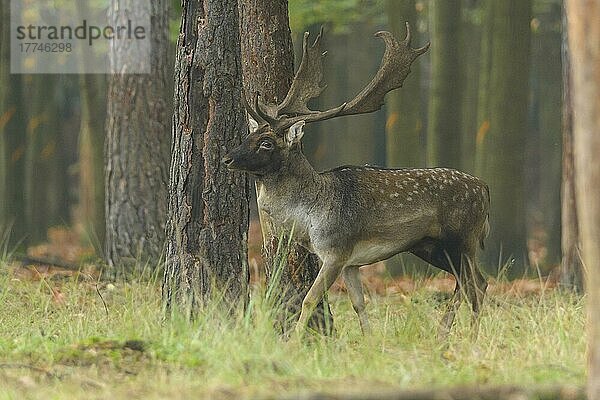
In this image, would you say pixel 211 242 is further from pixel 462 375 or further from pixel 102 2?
pixel 102 2

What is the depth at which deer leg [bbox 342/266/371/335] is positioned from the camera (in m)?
9.80

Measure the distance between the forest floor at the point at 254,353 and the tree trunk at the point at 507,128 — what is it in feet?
15.4

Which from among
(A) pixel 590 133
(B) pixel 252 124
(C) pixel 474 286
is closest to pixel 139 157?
(B) pixel 252 124

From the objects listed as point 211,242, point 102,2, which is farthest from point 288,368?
point 102,2

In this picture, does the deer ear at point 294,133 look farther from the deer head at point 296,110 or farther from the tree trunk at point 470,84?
the tree trunk at point 470,84

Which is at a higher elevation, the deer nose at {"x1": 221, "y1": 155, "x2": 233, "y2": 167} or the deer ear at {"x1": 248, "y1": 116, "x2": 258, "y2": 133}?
the deer ear at {"x1": 248, "y1": 116, "x2": 258, "y2": 133}

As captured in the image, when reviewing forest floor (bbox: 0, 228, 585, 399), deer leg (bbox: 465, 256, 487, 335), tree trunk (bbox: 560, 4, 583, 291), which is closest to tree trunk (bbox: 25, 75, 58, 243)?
tree trunk (bbox: 560, 4, 583, 291)

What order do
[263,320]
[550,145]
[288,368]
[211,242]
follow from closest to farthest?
1. [288,368]
2. [263,320]
3. [211,242]
4. [550,145]

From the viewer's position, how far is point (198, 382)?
6844 mm

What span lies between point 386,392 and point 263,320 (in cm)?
245

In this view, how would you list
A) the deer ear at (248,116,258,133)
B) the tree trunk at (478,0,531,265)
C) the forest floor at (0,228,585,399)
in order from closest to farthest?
the forest floor at (0,228,585,399)
the deer ear at (248,116,258,133)
the tree trunk at (478,0,531,265)

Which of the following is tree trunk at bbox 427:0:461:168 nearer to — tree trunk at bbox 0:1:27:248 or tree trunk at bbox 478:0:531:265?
tree trunk at bbox 478:0:531:265

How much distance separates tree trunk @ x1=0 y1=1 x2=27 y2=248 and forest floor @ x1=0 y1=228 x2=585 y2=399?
27.6 ft

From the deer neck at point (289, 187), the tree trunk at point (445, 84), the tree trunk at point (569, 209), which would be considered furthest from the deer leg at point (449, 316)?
the tree trunk at point (445, 84)
